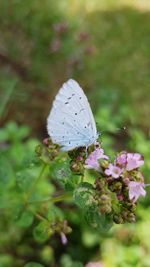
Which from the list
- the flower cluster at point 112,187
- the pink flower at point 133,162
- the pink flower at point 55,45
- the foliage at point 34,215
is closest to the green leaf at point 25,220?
the foliage at point 34,215

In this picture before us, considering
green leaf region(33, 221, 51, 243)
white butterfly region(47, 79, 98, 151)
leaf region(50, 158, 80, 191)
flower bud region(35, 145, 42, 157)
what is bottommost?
green leaf region(33, 221, 51, 243)

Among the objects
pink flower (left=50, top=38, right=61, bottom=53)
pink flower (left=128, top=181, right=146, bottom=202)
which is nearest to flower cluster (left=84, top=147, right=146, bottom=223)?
pink flower (left=128, top=181, right=146, bottom=202)

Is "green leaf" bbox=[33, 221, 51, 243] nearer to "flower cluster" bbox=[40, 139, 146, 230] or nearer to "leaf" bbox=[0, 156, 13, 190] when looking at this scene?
"leaf" bbox=[0, 156, 13, 190]

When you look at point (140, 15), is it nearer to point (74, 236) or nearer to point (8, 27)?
point (8, 27)

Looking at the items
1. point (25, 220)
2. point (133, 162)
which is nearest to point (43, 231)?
point (25, 220)

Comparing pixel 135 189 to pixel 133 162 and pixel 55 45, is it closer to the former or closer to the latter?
pixel 133 162
